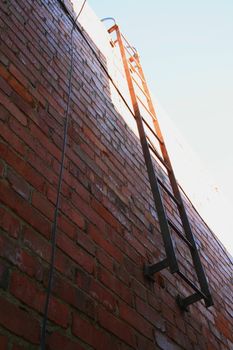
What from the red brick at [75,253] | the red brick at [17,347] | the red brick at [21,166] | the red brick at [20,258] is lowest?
the red brick at [17,347]

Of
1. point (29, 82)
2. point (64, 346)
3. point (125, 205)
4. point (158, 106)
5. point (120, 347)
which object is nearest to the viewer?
point (64, 346)

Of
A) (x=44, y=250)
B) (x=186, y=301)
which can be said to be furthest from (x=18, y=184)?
(x=186, y=301)

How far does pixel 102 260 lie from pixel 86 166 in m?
0.49

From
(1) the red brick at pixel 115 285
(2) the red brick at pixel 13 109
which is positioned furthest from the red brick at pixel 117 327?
(2) the red brick at pixel 13 109

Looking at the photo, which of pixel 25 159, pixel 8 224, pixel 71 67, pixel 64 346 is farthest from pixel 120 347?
pixel 71 67

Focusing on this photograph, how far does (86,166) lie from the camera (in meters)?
1.79

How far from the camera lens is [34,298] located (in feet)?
3.51

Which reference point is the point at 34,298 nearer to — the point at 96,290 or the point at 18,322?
the point at 18,322

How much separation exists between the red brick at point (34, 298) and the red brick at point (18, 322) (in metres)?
0.04

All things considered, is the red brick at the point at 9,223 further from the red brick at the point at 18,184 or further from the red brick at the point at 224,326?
the red brick at the point at 224,326

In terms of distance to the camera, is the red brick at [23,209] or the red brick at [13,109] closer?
the red brick at [23,209]

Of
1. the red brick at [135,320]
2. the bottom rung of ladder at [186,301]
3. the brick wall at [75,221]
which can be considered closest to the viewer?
the brick wall at [75,221]

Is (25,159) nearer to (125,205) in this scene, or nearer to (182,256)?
(125,205)

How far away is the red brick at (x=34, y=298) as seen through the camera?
3.42 ft
